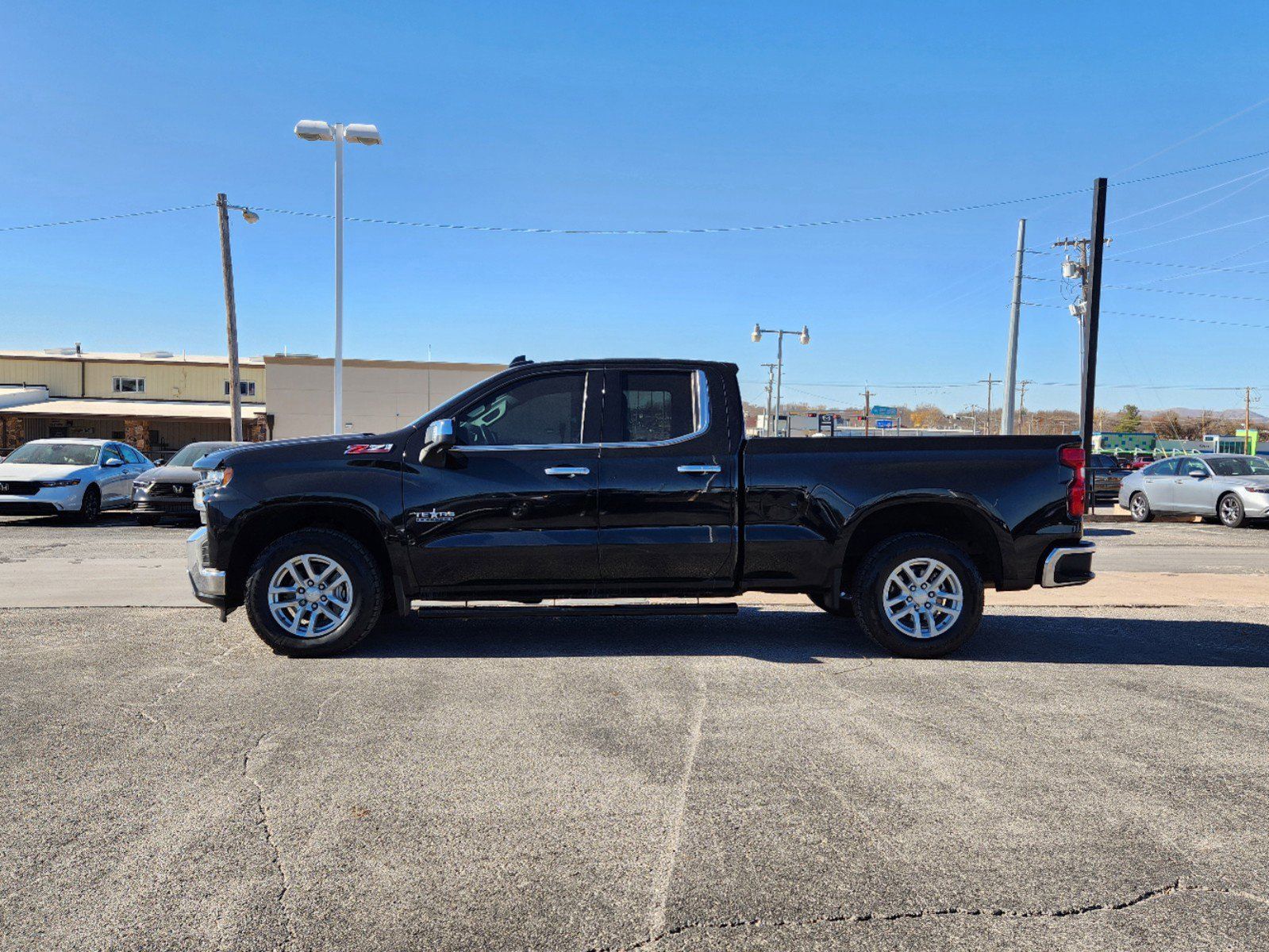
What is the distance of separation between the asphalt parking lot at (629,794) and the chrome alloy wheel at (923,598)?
0.27 m

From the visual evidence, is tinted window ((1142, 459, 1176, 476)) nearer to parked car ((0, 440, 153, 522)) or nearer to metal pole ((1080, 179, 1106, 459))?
metal pole ((1080, 179, 1106, 459))

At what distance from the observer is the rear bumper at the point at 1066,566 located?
6027 mm

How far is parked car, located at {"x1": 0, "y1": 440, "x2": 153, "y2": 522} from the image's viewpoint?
624 inches

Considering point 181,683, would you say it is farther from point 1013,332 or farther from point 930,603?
point 1013,332

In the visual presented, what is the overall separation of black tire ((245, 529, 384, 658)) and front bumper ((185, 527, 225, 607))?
237 millimetres

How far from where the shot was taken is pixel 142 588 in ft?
28.5

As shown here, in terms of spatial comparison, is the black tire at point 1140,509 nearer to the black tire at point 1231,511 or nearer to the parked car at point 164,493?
the black tire at point 1231,511

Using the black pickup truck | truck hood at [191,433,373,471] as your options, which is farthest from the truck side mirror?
truck hood at [191,433,373,471]

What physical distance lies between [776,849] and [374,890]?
132 cm

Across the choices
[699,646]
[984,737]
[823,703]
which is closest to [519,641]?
[699,646]

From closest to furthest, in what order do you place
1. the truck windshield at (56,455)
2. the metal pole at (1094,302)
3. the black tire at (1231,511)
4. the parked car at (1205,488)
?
the metal pole at (1094,302), the truck windshield at (56,455), the parked car at (1205,488), the black tire at (1231,511)

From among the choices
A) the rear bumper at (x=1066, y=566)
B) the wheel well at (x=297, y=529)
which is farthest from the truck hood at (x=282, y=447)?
the rear bumper at (x=1066, y=566)

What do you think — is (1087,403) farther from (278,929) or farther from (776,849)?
(278,929)

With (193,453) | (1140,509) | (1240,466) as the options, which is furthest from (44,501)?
(1240,466)
